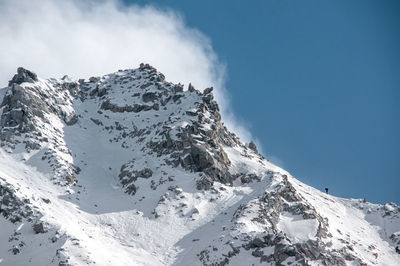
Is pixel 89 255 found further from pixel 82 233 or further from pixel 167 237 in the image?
pixel 167 237

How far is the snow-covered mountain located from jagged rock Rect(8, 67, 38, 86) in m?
0.51

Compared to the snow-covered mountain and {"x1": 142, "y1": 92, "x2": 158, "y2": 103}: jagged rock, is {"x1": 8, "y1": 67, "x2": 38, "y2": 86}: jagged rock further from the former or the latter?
{"x1": 142, "y1": 92, "x2": 158, "y2": 103}: jagged rock

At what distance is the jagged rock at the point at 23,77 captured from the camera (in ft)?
532

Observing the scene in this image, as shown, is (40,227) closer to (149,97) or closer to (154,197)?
(154,197)

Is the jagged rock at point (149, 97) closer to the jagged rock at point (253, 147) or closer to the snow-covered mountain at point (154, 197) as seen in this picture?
the snow-covered mountain at point (154, 197)

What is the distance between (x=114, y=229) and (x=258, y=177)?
4027 centimetres

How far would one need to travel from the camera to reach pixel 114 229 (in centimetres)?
11194

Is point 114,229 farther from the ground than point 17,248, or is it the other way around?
point 114,229

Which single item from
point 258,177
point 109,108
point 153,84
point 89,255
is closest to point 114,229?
point 89,255

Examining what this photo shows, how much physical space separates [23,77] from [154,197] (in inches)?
2484

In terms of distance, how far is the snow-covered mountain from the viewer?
101m

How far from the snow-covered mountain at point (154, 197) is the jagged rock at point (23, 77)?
505 millimetres

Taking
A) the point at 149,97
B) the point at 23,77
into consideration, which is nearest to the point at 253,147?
the point at 149,97

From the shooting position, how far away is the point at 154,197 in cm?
12588
